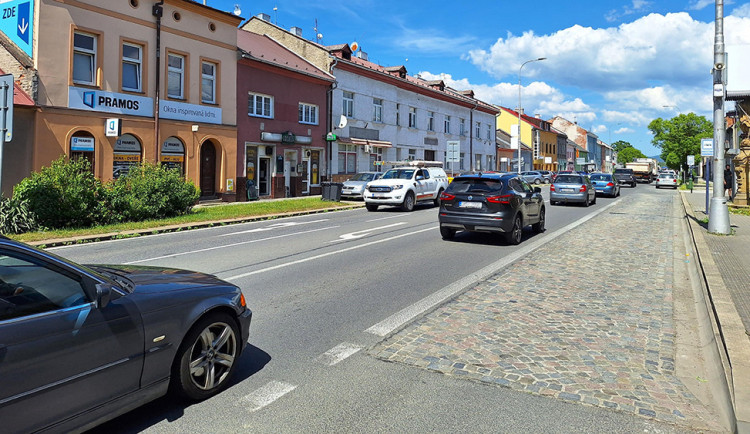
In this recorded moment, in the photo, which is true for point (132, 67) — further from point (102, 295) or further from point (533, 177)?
point (533, 177)

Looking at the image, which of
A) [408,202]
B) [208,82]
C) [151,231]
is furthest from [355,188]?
[151,231]

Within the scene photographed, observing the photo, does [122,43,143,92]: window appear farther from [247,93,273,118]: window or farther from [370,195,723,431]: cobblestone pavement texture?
[370,195,723,431]: cobblestone pavement texture

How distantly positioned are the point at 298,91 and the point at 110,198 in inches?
593

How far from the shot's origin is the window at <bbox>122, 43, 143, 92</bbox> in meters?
20.0

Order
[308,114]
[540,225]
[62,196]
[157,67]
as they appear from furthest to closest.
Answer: [308,114] → [157,67] → [540,225] → [62,196]

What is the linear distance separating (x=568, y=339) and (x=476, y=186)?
7007 millimetres

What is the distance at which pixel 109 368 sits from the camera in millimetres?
3150

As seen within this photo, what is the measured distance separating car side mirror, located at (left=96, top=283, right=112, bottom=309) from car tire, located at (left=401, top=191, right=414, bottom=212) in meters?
18.7

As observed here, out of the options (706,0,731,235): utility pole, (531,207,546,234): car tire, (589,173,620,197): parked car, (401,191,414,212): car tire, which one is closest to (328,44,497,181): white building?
(401,191,414,212): car tire

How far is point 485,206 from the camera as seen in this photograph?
11828 mm

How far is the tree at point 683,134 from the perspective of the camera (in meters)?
69.3

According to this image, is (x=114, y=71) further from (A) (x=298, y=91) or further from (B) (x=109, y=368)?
(B) (x=109, y=368)

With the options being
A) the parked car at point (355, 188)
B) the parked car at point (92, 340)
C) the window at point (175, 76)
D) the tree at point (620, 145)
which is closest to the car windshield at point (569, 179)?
the parked car at point (355, 188)

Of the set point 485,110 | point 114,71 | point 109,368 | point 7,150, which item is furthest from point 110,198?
point 485,110
